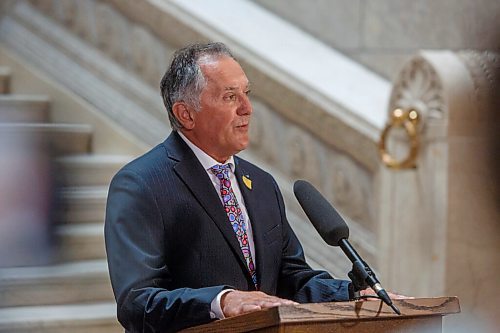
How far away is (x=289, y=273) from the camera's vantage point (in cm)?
361

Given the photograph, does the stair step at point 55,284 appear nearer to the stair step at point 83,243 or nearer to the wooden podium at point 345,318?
the stair step at point 83,243

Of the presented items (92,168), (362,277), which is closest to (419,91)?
(92,168)

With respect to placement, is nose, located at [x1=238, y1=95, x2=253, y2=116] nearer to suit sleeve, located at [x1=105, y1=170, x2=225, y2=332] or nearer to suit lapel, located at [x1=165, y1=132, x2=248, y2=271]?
suit lapel, located at [x1=165, y1=132, x2=248, y2=271]

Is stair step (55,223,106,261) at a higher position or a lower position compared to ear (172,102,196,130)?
lower

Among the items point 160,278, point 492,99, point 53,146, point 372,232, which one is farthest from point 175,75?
point 372,232

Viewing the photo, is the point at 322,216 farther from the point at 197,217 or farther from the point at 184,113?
the point at 184,113

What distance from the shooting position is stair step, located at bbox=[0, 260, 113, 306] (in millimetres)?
6219

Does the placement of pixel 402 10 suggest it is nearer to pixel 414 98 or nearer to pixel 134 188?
pixel 414 98

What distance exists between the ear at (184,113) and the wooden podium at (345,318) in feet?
2.03

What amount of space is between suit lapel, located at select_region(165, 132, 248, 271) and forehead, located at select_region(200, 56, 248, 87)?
229 mm

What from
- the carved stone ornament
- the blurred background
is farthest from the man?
the carved stone ornament

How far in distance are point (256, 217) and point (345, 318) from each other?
663 mm

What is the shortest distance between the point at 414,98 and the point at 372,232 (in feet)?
2.99

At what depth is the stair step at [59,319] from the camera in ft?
20.0
